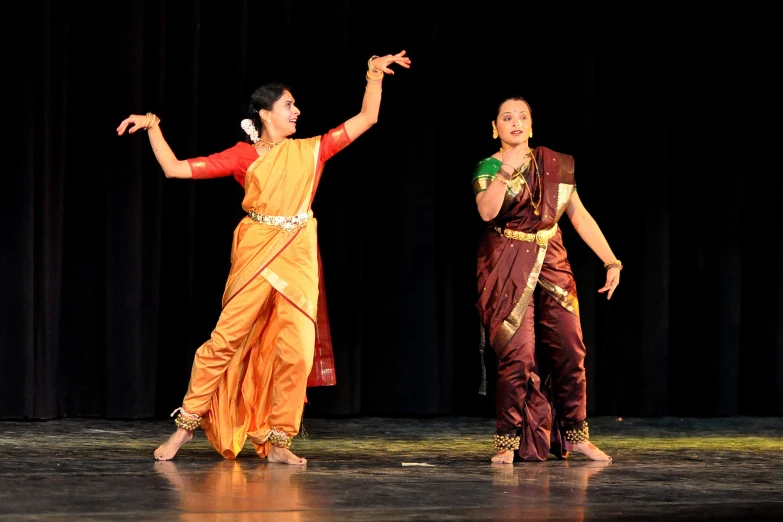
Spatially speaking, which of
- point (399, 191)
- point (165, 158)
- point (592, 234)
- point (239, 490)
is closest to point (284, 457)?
point (239, 490)

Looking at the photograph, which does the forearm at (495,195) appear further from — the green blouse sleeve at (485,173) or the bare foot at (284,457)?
the bare foot at (284,457)

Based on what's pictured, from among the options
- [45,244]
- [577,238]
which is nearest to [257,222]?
[45,244]

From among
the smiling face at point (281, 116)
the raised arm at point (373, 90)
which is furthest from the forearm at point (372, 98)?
the smiling face at point (281, 116)

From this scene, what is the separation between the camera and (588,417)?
17.4 feet

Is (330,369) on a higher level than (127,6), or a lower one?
lower

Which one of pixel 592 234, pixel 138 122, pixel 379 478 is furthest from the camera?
pixel 592 234

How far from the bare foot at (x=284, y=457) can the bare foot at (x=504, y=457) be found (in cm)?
59

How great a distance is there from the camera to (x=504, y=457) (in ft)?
12.2

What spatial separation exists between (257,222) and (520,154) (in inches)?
33.6

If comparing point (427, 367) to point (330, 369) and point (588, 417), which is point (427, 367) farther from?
point (330, 369)

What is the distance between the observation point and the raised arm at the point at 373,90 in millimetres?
3619

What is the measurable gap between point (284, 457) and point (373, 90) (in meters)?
1.15

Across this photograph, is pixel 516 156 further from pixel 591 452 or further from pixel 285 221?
pixel 591 452

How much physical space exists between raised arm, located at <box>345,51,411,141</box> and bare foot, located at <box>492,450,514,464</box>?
1.08m
